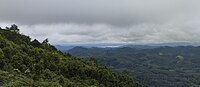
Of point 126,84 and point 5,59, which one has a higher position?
point 5,59

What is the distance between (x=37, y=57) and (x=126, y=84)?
117ft

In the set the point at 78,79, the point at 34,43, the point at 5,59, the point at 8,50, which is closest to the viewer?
the point at 5,59

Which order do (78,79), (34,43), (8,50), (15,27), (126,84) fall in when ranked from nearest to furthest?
1. (8,50)
2. (78,79)
3. (126,84)
4. (34,43)
5. (15,27)

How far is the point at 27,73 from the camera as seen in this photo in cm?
7288

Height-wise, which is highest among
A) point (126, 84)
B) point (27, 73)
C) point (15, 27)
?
point (15, 27)

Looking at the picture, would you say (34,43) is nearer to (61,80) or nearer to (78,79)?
(78,79)

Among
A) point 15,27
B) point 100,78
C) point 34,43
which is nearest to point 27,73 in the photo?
point 100,78

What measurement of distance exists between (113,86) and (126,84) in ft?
35.9

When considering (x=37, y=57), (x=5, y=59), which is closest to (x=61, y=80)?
(x=5, y=59)

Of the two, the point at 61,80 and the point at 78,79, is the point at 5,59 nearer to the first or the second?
the point at 61,80

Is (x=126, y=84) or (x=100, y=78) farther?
(x=126, y=84)

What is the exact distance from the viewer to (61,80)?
76.4 metres

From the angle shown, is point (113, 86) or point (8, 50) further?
point (113, 86)

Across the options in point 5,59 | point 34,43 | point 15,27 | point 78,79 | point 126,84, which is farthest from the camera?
point 15,27
